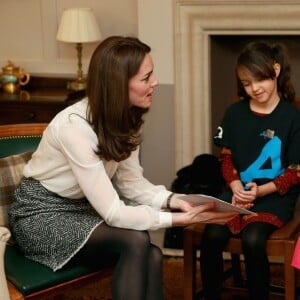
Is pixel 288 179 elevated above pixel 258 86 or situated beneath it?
situated beneath

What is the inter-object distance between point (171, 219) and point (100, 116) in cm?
38

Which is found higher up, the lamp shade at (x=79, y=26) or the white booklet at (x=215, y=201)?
the lamp shade at (x=79, y=26)

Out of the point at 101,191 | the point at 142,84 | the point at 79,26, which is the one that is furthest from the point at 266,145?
the point at 79,26

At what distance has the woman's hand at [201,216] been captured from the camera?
2.16 meters

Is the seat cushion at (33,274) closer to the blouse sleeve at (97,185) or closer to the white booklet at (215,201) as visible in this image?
the blouse sleeve at (97,185)

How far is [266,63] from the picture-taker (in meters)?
2.43

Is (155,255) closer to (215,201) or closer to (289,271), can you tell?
(215,201)

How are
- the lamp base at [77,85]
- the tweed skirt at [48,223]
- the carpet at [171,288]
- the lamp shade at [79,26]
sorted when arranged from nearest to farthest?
the tweed skirt at [48,223], the carpet at [171,288], the lamp shade at [79,26], the lamp base at [77,85]

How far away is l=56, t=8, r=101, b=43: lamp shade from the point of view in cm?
353

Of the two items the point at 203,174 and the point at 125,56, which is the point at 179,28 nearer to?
the point at 203,174

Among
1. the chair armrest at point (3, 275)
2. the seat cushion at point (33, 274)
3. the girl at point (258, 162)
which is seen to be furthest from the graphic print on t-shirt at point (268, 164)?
the chair armrest at point (3, 275)

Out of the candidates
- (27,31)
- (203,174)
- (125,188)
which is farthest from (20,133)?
(27,31)

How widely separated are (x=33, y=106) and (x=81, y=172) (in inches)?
62.7

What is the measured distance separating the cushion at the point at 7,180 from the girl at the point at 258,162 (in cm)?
68
